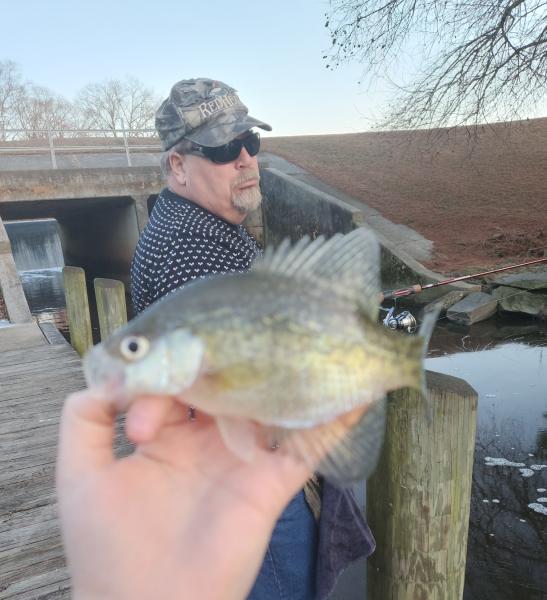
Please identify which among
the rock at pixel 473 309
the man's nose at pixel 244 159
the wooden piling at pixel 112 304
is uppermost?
the man's nose at pixel 244 159

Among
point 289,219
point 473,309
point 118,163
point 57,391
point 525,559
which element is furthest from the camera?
point 118,163

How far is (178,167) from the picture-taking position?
284cm

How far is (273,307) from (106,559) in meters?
0.78

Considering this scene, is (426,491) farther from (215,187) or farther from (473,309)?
(473,309)

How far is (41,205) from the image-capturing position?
18.1m

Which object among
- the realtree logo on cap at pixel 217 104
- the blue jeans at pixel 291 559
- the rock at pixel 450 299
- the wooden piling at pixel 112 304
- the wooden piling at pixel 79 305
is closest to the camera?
the blue jeans at pixel 291 559

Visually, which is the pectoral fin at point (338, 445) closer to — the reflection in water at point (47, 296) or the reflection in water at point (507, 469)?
the reflection in water at point (507, 469)

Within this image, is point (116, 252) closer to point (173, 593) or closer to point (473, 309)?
point (473, 309)

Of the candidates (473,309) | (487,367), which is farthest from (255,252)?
(473,309)

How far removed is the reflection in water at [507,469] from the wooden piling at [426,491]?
1.93m

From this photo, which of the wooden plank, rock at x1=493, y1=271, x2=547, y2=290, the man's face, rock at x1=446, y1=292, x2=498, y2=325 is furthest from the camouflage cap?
rock at x1=493, y1=271, x2=547, y2=290

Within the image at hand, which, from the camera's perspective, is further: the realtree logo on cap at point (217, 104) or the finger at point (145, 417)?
the realtree logo on cap at point (217, 104)

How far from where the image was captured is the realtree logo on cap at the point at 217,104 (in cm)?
271

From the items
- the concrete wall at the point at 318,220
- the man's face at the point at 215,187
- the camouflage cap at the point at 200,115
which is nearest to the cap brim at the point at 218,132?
the camouflage cap at the point at 200,115
